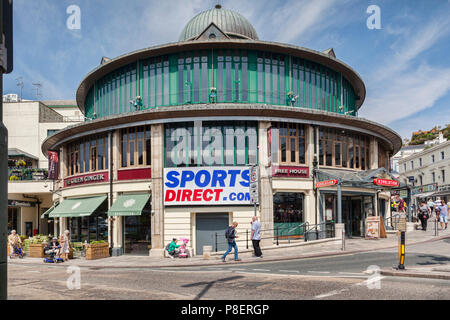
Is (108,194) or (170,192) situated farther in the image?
(108,194)

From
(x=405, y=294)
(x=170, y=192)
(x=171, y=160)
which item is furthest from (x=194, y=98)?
(x=405, y=294)

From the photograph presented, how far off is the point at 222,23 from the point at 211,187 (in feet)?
46.9

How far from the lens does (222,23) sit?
30.9 meters

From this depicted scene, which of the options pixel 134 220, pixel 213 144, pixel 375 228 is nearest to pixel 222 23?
pixel 213 144

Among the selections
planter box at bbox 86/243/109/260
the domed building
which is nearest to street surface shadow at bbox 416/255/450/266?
the domed building

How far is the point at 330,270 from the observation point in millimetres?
13727

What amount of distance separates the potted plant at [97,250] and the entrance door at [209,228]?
16.9 ft

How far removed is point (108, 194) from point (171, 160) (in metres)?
4.84

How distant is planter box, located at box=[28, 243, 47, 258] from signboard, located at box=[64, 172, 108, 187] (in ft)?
14.7

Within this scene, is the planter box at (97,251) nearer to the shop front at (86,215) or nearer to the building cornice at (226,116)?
the shop front at (86,215)

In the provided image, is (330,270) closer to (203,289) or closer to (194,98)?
(203,289)

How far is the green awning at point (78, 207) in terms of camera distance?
2490 centimetres

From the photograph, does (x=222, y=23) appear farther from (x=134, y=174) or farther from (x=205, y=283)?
(x=205, y=283)

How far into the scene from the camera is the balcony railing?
4013cm
